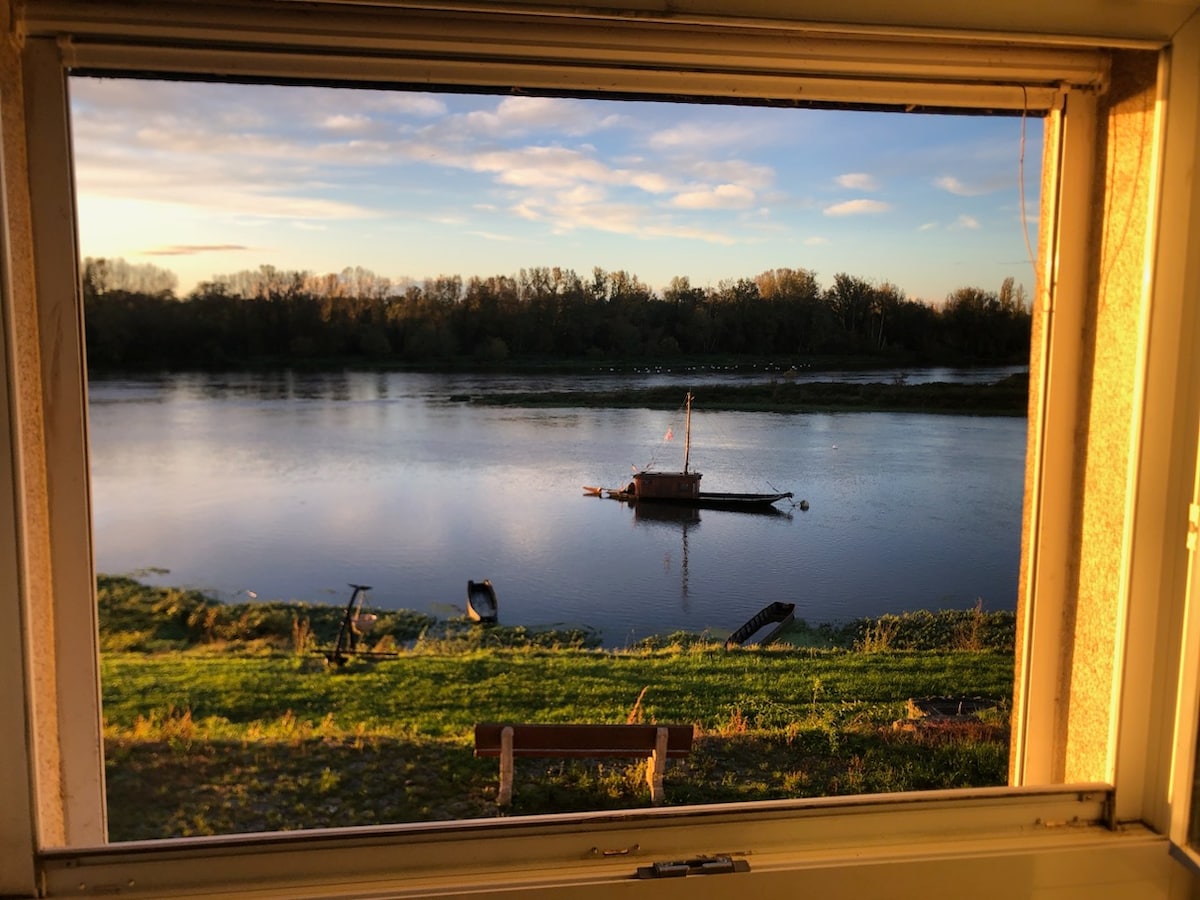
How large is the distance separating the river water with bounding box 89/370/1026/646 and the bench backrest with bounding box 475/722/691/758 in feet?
0.57

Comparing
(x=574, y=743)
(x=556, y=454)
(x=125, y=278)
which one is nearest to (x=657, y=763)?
(x=574, y=743)

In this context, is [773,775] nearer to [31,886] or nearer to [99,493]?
[31,886]

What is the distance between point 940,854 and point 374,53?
55.4 inches

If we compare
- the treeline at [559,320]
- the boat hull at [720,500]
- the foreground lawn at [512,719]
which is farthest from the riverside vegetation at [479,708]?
the treeline at [559,320]

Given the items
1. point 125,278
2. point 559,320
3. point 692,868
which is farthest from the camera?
point 559,320

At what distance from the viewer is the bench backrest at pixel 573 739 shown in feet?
4.59

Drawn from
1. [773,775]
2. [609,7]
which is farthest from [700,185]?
[773,775]

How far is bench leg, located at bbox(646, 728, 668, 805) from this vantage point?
1403mm

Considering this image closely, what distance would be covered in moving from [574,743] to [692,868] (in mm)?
386

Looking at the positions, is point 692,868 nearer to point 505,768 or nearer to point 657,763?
point 657,763

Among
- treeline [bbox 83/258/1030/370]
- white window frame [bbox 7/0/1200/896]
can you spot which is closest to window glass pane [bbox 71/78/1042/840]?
treeline [bbox 83/258/1030/370]

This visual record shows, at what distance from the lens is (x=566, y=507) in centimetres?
142

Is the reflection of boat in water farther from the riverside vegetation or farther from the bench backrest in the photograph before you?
the bench backrest

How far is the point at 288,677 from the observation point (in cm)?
142
